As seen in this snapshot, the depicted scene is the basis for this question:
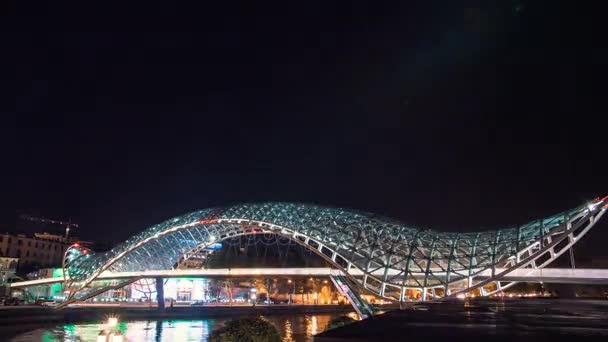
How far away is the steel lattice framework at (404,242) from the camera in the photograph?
3822 centimetres

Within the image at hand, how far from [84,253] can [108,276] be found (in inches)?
726

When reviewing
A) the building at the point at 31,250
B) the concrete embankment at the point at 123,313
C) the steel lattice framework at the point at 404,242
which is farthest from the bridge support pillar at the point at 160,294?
A: the building at the point at 31,250

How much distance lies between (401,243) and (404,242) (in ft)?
1.21

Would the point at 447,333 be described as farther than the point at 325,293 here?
No

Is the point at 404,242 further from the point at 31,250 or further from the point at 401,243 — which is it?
the point at 31,250

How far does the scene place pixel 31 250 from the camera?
130000 mm

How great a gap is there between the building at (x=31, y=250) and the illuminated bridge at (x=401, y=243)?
76.5 meters

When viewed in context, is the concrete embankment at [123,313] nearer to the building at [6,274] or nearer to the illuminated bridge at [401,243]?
the illuminated bridge at [401,243]

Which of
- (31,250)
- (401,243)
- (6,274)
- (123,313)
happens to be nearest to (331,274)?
(401,243)

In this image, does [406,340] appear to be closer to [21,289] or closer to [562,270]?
[562,270]

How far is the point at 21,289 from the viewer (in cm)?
9519

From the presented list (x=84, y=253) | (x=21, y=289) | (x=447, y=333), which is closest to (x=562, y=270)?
(x=447, y=333)

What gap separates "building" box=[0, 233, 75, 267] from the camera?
396 ft

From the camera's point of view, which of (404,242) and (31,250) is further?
(31,250)
